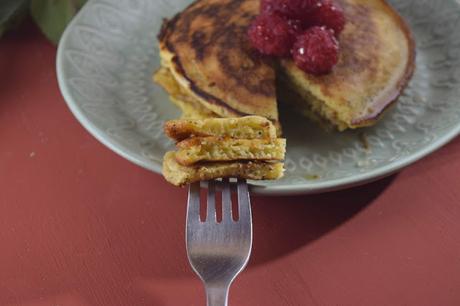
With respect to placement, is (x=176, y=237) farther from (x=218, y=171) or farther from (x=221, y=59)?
(x=221, y=59)

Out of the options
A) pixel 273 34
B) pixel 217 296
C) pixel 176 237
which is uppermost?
pixel 273 34

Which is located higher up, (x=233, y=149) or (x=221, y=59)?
(x=233, y=149)

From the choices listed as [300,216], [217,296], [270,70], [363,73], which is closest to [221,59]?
[270,70]

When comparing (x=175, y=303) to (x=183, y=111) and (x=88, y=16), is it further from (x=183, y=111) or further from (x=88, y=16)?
(x=88, y=16)

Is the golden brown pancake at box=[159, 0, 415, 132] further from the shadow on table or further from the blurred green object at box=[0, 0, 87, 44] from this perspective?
the blurred green object at box=[0, 0, 87, 44]

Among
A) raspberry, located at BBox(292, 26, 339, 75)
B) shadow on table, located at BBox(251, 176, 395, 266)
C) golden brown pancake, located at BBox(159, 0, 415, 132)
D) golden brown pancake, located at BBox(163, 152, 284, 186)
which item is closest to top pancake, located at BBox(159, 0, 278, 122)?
golden brown pancake, located at BBox(159, 0, 415, 132)

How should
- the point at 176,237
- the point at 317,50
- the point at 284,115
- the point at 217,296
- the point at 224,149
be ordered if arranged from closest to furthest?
the point at 217,296 < the point at 224,149 < the point at 176,237 < the point at 317,50 < the point at 284,115

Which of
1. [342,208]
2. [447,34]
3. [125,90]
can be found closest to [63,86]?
[125,90]
